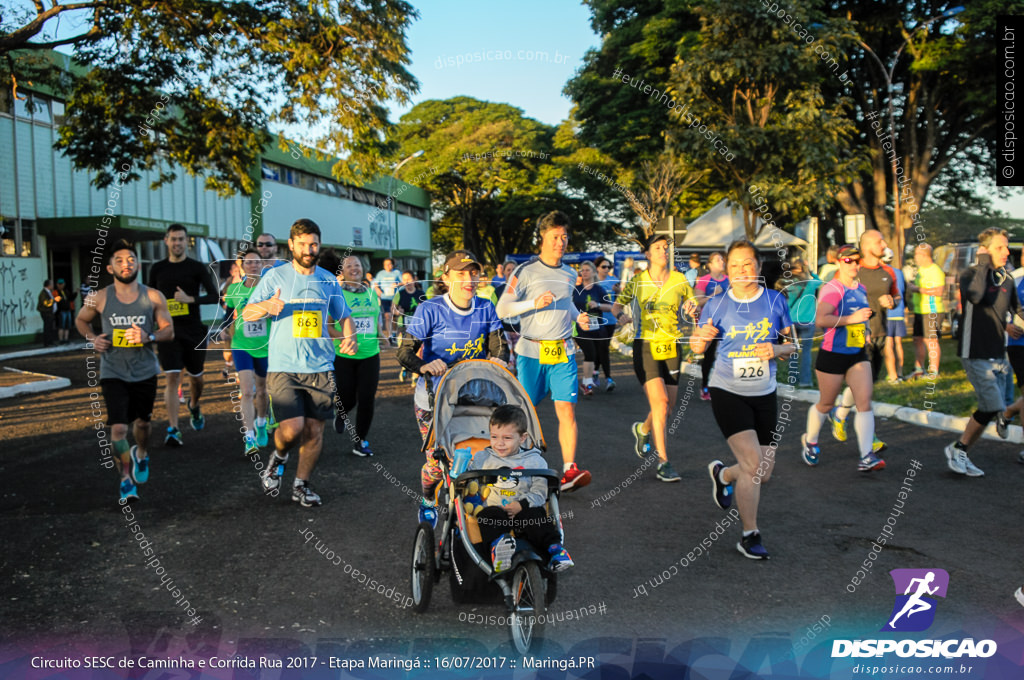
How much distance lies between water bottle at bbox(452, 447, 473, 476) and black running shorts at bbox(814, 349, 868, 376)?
3.88 m

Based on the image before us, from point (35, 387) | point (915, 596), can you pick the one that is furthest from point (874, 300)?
point (35, 387)

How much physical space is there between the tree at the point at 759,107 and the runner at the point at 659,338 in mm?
8839

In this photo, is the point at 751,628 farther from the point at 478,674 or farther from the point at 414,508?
the point at 414,508

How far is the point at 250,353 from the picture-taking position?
306 inches

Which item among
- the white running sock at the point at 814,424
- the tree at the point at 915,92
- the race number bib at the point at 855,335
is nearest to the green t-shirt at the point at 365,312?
the white running sock at the point at 814,424

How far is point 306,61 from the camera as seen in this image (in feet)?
39.7

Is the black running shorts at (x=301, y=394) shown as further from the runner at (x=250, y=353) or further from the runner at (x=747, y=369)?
→ the runner at (x=747, y=369)

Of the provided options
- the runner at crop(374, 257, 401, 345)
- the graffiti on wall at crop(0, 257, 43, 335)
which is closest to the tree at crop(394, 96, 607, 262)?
the graffiti on wall at crop(0, 257, 43, 335)

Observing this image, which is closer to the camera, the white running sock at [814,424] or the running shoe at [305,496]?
the running shoe at [305,496]

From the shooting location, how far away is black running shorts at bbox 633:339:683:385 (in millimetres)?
6988

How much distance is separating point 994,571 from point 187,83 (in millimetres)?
11920

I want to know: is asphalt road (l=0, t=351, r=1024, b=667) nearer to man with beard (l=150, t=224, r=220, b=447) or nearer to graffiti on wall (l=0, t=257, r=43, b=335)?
man with beard (l=150, t=224, r=220, b=447)

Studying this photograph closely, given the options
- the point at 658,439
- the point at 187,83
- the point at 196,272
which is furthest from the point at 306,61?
the point at 658,439

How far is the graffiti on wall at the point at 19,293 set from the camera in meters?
22.7
